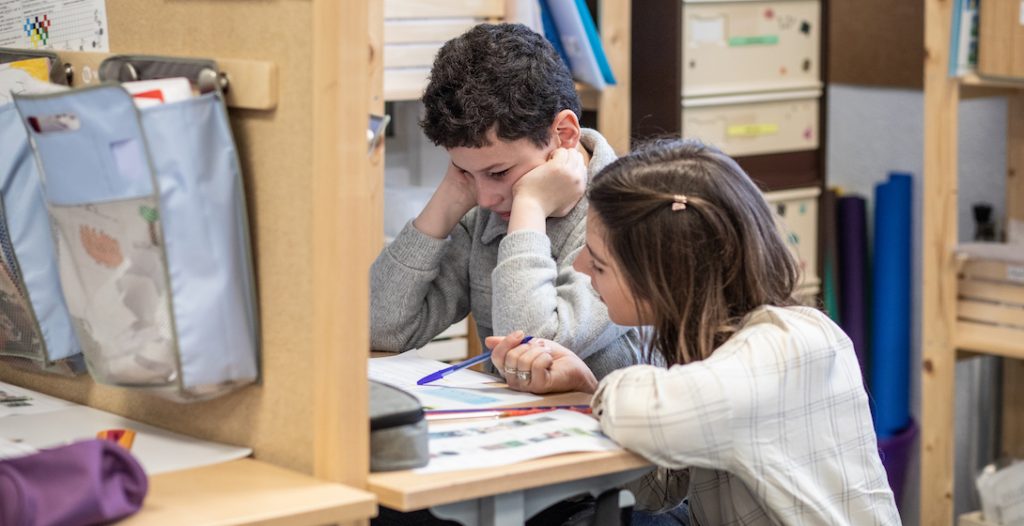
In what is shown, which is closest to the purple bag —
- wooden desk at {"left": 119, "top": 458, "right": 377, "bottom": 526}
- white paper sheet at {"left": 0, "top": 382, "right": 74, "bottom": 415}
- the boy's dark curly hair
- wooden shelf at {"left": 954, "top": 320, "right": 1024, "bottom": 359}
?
wooden desk at {"left": 119, "top": 458, "right": 377, "bottom": 526}

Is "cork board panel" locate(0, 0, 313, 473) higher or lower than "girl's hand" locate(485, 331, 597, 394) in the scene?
higher

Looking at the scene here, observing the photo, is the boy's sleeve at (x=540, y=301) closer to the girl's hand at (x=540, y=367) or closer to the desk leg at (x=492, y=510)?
the girl's hand at (x=540, y=367)

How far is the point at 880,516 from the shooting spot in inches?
58.5

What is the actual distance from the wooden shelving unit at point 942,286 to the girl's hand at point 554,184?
1.17 meters

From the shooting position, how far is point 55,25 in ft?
5.37

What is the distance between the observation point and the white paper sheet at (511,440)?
1304 mm

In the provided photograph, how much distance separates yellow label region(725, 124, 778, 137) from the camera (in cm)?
310

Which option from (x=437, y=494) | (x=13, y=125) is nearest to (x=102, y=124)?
(x=13, y=125)

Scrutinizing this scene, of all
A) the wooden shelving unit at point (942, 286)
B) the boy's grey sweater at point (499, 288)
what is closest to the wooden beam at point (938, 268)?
the wooden shelving unit at point (942, 286)

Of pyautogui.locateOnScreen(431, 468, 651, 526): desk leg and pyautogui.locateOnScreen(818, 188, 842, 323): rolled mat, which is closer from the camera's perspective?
pyautogui.locateOnScreen(431, 468, 651, 526): desk leg

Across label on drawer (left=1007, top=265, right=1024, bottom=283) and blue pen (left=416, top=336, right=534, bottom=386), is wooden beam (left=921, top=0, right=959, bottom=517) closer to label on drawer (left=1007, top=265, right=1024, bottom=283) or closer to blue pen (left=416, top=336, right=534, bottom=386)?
label on drawer (left=1007, top=265, right=1024, bottom=283)

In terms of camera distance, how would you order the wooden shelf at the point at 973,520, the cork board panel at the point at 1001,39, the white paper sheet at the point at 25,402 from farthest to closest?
1. the wooden shelf at the point at 973,520
2. the cork board panel at the point at 1001,39
3. the white paper sheet at the point at 25,402

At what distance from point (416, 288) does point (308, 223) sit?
71 cm

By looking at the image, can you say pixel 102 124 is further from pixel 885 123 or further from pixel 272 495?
pixel 885 123
